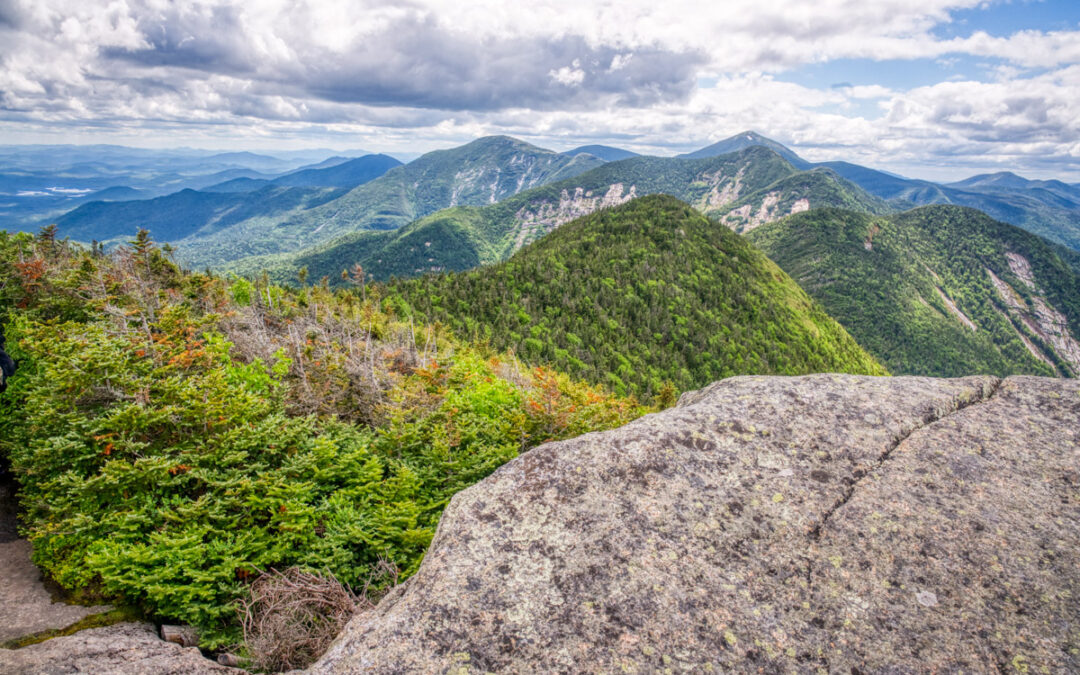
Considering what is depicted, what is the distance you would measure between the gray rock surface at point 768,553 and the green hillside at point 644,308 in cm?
8417

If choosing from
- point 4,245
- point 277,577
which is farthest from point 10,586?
point 4,245

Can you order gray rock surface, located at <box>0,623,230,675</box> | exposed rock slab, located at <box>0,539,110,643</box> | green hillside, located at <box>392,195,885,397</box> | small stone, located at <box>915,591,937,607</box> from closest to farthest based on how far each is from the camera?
small stone, located at <box>915,591,937,607</box> < gray rock surface, located at <box>0,623,230,675</box> < exposed rock slab, located at <box>0,539,110,643</box> < green hillside, located at <box>392,195,885,397</box>

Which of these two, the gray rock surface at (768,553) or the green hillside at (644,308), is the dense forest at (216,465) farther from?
the green hillside at (644,308)


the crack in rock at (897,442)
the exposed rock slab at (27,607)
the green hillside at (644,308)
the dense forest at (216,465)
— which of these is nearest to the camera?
the crack in rock at (897,442)

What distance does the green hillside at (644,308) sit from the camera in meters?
104

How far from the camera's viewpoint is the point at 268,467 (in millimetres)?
14719

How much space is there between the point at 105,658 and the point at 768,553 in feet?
37.6

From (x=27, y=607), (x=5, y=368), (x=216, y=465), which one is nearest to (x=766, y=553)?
(x=216, y=465)

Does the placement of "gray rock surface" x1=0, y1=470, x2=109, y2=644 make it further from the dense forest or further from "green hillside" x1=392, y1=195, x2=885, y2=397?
"green hillside" x1=392, y1=195, x2=885, y2=397

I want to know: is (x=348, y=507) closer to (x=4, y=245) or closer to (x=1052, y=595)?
(x=1052, y=595)

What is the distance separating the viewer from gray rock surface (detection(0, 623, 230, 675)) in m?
7.84

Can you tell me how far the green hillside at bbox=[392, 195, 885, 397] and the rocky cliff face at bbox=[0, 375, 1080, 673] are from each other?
84142 millimetres

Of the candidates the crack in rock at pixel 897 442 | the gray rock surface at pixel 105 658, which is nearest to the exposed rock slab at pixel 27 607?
the gray rock surface at pixel 105 658

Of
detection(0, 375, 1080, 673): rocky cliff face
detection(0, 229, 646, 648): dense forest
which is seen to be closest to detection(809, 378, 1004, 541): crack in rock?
detection(0, 375, 1080, 673): rocky cliff face
